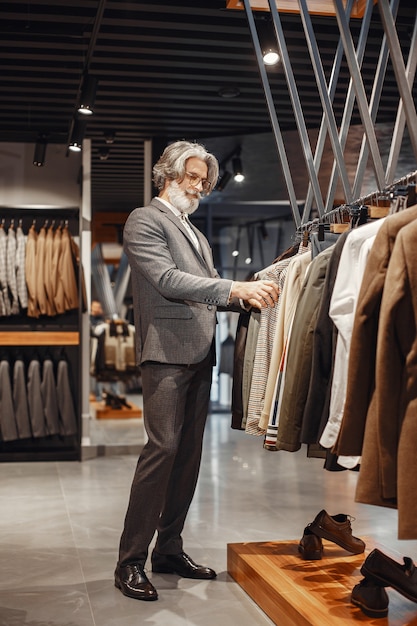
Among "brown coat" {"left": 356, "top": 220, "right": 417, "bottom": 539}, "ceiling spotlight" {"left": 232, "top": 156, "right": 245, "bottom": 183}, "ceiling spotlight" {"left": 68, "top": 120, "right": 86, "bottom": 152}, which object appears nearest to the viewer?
"brown coat" {"left": 356, "top": 220, "right": 417, "bottom": 539}

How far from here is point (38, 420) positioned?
22.6ft

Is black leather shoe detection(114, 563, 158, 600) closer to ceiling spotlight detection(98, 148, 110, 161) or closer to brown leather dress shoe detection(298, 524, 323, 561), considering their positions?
brown leather dress shoe detection(298, 524, 323, 561)

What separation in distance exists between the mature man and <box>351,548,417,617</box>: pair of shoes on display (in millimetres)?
914

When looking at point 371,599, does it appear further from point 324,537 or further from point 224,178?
point 224,178

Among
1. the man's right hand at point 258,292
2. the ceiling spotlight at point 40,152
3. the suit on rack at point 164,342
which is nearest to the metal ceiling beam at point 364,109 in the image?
the man's right hand at point 258,292

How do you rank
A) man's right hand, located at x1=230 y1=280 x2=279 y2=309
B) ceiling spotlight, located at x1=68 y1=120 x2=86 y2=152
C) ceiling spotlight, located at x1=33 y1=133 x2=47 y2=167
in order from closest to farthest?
man's right hand, located at x1=230 y1=280 x2=279 y2=309 < ceiling spotlight, located at x1=68 y1=120 x2=86 y2=152 < ceiling spotlight, located at x1=33 y1=133 x2=47 y2=167

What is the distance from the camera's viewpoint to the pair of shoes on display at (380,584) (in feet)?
8.57

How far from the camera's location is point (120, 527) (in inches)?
176

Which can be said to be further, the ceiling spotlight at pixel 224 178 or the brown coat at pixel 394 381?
the ceiling spotlight at pixel 224 178

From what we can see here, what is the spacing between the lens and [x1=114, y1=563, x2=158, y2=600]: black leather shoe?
314 cm

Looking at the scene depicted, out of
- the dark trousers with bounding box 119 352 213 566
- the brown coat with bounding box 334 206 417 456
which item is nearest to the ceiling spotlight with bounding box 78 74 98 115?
the dark trousers with bounding box 119 352 213 566

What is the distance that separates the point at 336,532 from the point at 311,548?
0.41 feet

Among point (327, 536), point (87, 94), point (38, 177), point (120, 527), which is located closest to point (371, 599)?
point (327, 536)

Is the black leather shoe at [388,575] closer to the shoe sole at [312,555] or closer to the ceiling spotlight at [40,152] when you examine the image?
the shoe sole at [312,555]
